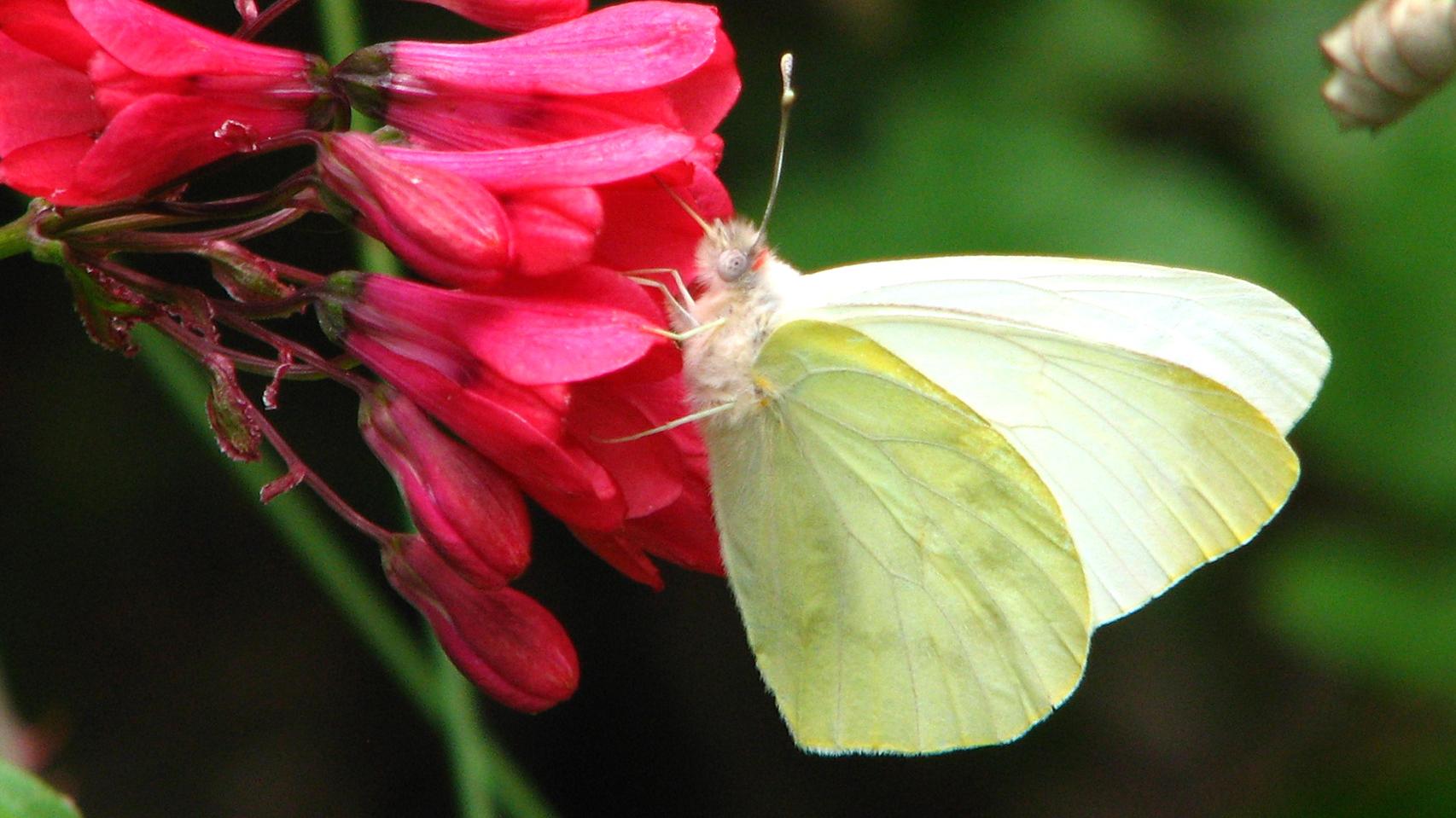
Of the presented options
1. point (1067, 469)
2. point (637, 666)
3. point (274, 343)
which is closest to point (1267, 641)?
point (637, 666)

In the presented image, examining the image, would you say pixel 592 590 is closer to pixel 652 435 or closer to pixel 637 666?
pixel 637 666

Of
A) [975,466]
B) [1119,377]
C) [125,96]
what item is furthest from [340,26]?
[1119,377]

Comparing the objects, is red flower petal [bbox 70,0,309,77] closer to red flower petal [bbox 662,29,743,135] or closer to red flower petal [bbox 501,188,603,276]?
red flower petal [bbox 501,188,603,276]

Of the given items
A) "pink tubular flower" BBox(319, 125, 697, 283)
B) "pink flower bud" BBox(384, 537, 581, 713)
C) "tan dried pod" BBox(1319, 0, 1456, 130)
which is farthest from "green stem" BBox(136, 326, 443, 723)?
"tan dried pod" BBox(1319, 0, 1456, 130)

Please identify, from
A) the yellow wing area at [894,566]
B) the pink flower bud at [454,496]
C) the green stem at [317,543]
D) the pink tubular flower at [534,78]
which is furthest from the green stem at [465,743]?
the pink tubular flower at [534,78]

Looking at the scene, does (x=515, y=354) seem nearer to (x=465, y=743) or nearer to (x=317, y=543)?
(x=465, y=743)

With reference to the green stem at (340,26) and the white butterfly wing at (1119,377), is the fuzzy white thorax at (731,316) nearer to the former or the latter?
the white butterfly wing at (1119,377)
